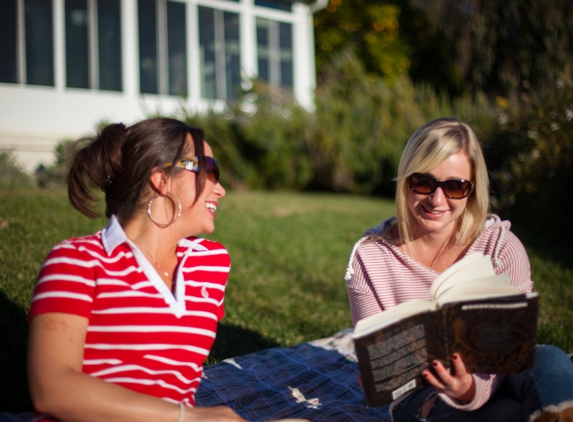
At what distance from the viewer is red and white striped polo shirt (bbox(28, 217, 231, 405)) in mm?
1685

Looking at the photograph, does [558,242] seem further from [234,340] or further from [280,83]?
[280,83]

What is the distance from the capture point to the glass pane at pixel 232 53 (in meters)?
14.1

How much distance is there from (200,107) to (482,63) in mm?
10254

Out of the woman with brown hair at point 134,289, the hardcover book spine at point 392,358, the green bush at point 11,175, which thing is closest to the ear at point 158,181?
the woman with brown hair at point 134,289

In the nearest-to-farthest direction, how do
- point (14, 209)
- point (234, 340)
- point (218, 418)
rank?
1. point (218, 418)
2. point (234, 340)
3. point (14, 209)

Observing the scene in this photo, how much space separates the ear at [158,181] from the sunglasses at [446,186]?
113 cm

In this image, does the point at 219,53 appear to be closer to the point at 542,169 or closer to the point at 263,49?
the point at 263,49

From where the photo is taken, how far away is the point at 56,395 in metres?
1.59

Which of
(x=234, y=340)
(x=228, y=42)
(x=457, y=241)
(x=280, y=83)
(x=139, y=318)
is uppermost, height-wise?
(x=228, y=42)

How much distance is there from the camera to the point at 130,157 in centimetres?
194

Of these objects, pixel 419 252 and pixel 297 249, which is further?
pixel 297 249

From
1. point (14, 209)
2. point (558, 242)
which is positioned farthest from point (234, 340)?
point (558, 242)

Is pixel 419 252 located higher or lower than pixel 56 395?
higher

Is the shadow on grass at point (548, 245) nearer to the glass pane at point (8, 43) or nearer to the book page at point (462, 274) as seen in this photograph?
the book page at point (462, 274)
